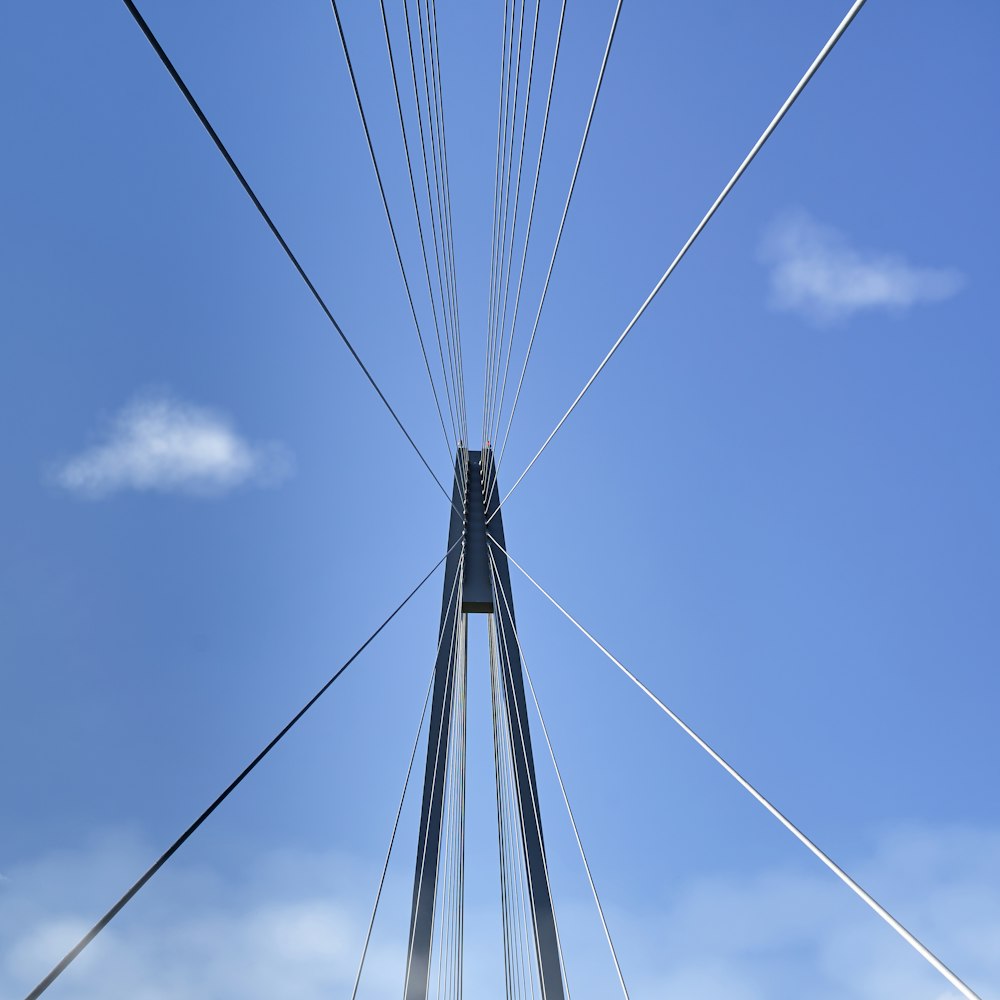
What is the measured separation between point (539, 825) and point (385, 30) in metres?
5.37

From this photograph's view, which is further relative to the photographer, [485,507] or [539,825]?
[485,507]

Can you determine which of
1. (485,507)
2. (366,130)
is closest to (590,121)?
(366,130)

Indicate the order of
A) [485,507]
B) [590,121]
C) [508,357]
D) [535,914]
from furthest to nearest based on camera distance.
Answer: [485,507] < [508,357] < [535,914] < [590,121]

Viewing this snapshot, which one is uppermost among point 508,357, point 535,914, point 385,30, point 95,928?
point 508,357

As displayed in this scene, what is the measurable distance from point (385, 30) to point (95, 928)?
412 cm

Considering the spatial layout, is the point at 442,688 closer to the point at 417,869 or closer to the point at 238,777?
the point at 417,869

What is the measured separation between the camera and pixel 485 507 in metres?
9.02

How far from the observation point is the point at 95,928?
1.76 meters

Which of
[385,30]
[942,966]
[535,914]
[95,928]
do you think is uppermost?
[385,30]

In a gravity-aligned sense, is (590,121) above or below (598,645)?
above

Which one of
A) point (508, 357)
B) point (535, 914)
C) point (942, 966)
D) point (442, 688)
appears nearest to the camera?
point (942, 966)

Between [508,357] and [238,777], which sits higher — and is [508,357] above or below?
above

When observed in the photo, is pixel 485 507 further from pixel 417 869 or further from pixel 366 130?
pixel 366 130

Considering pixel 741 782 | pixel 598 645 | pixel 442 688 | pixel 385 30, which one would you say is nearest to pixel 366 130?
pixel 385 30
